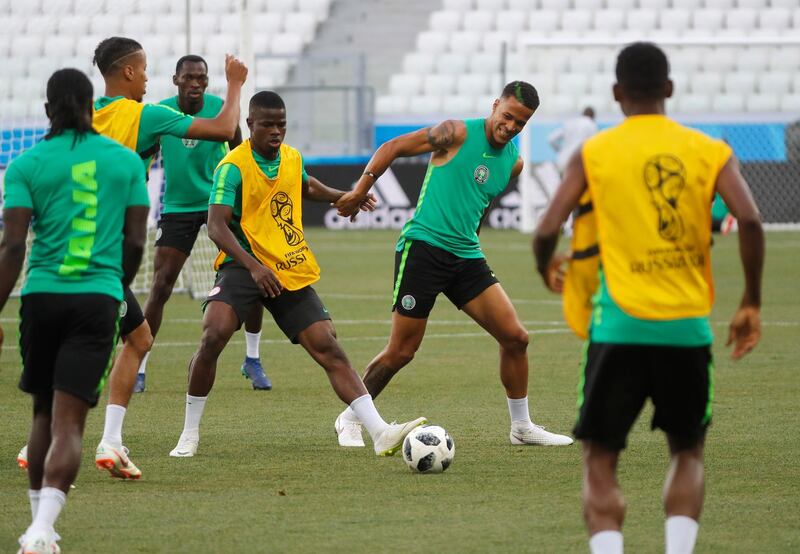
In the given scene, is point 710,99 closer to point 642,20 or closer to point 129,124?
point 642,20

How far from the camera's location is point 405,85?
34.7 metres

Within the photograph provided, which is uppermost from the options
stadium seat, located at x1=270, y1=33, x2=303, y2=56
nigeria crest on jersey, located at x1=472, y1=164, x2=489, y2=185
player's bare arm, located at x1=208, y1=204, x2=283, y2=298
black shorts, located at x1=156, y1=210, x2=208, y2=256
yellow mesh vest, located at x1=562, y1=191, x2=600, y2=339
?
yellow mesh vest, located at x1=562, y1=191, x2=600, y2=339

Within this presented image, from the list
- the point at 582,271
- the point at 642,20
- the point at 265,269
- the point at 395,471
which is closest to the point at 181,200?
the point at 265,269

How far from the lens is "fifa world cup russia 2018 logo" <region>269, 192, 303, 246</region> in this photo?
8.11m

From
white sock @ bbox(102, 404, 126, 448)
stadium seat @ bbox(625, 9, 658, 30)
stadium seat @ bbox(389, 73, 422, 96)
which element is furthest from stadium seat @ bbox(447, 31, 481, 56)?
white sock @ bbox(102, 404, 126, 448)

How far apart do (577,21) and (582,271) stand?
100ft

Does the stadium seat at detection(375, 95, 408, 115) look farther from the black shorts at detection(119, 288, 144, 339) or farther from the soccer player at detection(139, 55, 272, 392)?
the black shorts at detection(119, 288, 144, 339)

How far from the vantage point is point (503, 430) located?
9031 millimetres

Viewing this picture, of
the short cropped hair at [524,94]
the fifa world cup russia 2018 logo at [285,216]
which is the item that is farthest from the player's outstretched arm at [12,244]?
the short cropped hair at [524,94]

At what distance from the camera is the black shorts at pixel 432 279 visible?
8.55 m

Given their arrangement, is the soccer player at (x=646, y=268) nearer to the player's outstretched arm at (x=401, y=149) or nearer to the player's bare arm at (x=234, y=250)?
the player's bare arm at (x=234, y=250)

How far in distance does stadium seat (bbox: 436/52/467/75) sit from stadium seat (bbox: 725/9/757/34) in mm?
6123

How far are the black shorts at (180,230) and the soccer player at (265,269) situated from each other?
255cm

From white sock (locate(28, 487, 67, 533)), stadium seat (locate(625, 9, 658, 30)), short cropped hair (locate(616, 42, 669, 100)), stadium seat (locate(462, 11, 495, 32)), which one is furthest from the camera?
stadium seat (locate(462, 11, 495, 32))
